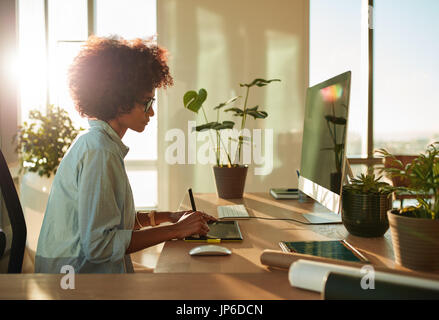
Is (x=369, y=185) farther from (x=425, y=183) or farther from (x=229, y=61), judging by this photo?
(x=229, y=61)

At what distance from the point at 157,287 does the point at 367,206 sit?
829mm

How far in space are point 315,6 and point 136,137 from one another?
2165 mm

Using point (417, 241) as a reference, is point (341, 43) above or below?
above

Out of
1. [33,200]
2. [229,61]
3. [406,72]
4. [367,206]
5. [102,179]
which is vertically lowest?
[33,200]

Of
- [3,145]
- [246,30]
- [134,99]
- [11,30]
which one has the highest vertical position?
[246,30]

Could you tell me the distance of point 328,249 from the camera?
1102 millimetres

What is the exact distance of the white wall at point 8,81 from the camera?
2.79 meters

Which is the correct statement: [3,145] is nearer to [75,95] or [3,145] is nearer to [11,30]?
[11,30]

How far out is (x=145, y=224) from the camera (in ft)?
5.37

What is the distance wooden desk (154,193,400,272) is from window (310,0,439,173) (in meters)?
2.24

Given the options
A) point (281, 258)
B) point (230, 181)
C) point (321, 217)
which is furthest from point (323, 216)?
point (281, 258)

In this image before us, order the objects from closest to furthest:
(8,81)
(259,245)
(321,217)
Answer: (259,245) < (321,217) < (8,81)

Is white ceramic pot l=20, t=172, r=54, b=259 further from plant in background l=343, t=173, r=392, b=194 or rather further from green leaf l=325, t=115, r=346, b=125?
plant in background l=343, t=173, r=392, b=194
